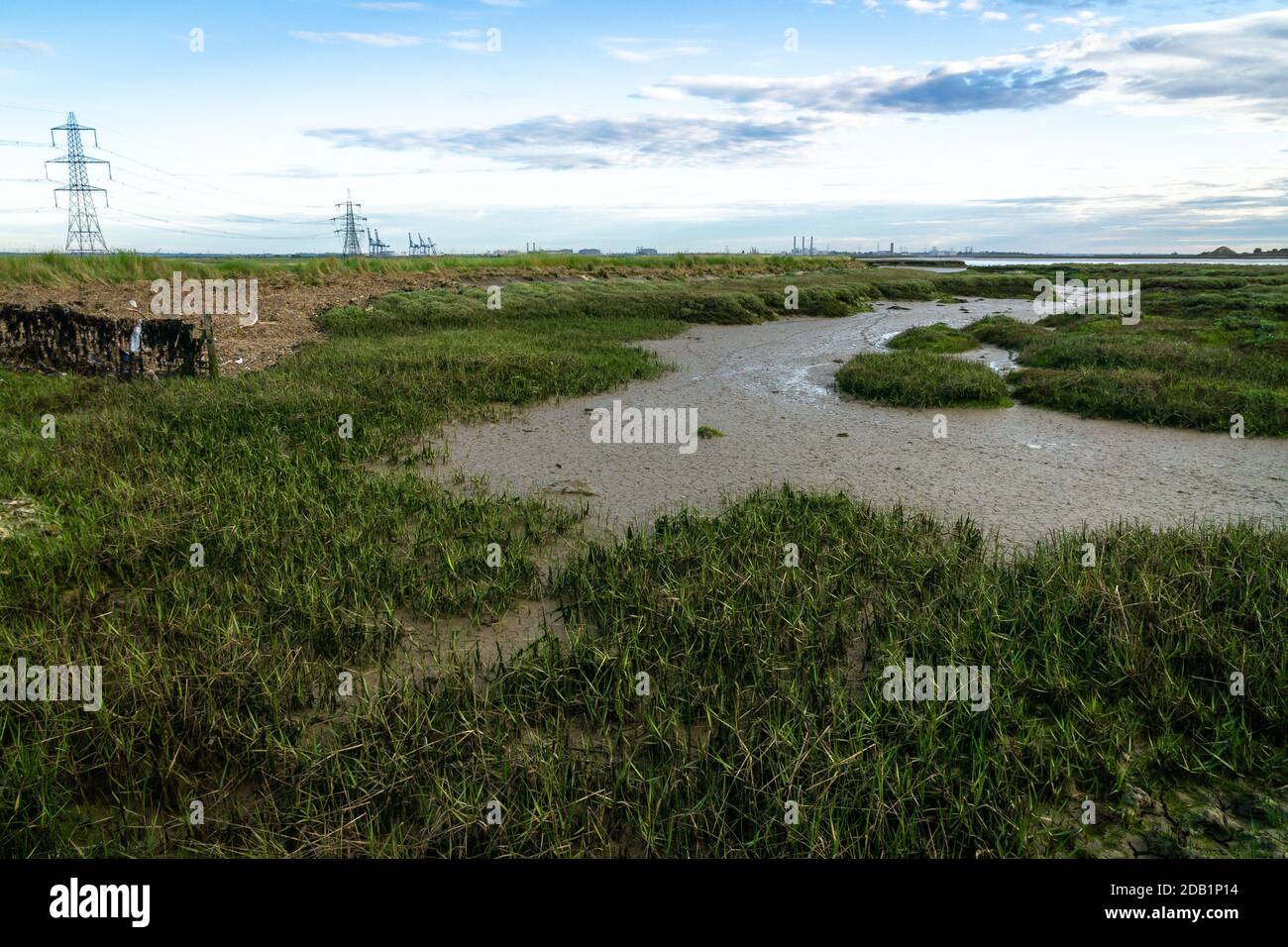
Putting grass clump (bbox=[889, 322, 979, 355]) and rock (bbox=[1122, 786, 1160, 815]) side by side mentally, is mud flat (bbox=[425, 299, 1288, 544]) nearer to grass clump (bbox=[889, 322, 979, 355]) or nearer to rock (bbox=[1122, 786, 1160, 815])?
rock (bbox=[1122, 786, 1160, 815])

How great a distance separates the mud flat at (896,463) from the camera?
8.20m

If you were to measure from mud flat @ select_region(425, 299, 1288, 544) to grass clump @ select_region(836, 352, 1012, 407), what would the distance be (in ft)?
1.54

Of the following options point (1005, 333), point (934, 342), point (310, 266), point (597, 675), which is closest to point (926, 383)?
point (934, 342)

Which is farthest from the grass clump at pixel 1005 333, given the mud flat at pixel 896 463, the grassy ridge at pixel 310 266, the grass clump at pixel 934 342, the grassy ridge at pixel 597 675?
the grassy ridge at pixel 310 266

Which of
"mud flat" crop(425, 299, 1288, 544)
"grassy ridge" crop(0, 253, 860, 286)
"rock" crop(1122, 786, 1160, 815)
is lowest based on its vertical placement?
"rock" crop(1122, 786, 1160, 815)

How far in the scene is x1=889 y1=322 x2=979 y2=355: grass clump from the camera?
2106 centimetres

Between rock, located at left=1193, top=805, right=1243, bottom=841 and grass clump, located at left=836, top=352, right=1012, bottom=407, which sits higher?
grass clump, located at left=836, top=352, right=1012, bottom=407

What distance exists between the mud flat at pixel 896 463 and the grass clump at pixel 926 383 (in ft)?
1.54

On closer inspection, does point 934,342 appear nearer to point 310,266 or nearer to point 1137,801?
point 1137,801

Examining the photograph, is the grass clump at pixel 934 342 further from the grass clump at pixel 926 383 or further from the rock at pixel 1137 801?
the rock at pixel 1137 801

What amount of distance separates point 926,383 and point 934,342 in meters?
7.97

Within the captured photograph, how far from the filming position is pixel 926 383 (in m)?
14.4

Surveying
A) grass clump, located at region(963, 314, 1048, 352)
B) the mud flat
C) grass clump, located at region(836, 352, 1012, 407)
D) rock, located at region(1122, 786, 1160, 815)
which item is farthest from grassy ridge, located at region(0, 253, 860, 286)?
rock, located at region(1122, 786, 1160, 815)

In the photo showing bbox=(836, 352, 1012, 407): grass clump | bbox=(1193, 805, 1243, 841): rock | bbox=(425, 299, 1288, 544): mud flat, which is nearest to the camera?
bbox=(1193, 805, 1243, 841): rock
